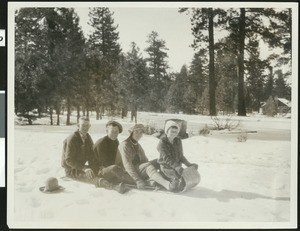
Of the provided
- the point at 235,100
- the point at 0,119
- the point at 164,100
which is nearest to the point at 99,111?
the point at 164,100

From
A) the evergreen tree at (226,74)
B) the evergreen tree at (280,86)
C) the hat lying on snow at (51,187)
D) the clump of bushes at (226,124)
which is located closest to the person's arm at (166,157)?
the clump of bushes at (226,124)

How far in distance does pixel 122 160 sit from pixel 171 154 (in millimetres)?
364

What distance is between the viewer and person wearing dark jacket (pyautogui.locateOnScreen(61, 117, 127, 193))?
10.3 feet

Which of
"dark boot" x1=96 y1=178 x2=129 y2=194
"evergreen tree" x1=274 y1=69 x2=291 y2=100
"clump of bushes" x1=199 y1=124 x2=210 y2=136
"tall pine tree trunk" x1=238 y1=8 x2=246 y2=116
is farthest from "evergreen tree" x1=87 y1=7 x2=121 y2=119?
"evergreen tree" x1=274 y1=69 x2=291 y2=100

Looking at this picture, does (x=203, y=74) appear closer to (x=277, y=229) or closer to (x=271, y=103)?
(x=271, y=103)

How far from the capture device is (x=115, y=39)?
326 cm

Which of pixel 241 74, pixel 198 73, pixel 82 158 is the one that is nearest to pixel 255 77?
pixel 241 74

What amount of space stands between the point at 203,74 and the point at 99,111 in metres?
0.84

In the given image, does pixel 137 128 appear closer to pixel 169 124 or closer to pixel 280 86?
pixel 169 124

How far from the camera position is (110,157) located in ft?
10.4

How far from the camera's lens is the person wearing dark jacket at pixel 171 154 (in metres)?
3.18

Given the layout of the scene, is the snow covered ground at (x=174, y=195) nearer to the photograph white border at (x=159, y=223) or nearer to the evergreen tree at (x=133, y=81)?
the photograph white border at (x=159, y=223)

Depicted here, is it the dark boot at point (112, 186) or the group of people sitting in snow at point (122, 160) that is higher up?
the group of people sitting in snow at point (122, 160)

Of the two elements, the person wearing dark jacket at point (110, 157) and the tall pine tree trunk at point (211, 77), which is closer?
the person wearing dark jacket at point (110, 157)
